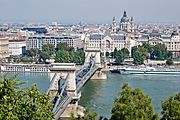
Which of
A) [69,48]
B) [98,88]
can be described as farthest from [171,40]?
[98,88]

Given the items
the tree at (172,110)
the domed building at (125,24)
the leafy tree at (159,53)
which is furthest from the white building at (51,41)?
the tree at (172,110)

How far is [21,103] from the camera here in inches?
129

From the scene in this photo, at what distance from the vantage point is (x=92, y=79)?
18031 millimetres

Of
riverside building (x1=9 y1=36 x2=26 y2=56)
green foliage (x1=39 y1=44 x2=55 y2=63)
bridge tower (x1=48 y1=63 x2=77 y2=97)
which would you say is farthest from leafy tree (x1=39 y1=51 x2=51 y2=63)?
bridge tower (x1=48 y1=63 x2=77 y2=97)

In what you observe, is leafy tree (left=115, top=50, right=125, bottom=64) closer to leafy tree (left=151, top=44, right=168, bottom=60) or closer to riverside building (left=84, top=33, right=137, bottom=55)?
leafy tree (left=151, top=44, right=168, bottom=60)

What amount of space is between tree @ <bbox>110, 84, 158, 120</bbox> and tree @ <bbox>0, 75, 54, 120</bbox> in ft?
8.32

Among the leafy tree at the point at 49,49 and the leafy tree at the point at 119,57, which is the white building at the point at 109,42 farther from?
the leafy tree at the point at 119,57

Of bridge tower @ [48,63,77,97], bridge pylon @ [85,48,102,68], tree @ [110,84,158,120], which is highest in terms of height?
tree @ [110,84,158,120]

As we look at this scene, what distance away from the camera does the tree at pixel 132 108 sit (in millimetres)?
5844

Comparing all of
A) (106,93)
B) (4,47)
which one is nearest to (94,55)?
(106,93)

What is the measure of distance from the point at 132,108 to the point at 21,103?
280 centimetres

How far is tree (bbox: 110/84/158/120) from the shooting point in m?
5.84

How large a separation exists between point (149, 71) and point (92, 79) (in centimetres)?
308

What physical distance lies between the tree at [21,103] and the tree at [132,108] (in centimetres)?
254
